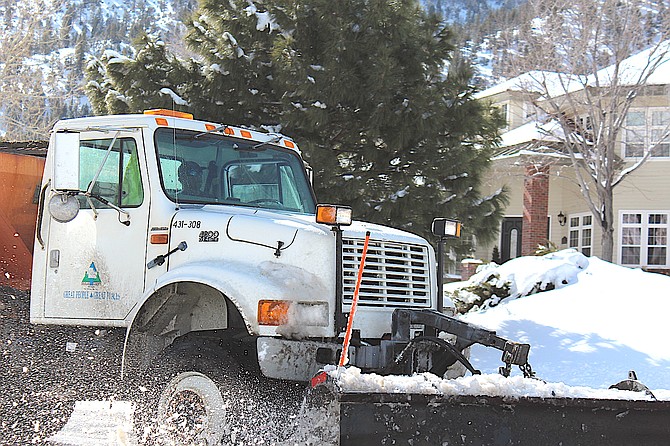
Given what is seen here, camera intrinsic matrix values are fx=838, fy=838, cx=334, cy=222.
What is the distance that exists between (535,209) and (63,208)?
2006 centimetres

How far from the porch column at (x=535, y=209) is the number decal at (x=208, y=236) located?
19511mm

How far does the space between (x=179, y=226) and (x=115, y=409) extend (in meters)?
1.32

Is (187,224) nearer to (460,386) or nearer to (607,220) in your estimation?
(460,386)

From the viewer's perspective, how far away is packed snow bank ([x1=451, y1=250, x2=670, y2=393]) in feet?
31.5

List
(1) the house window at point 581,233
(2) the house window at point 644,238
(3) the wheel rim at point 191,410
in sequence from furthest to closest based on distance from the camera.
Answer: (1) the house window at point 581,233 < (2) the house window at point 644,238 < (3) the wheel rim at point 191,410

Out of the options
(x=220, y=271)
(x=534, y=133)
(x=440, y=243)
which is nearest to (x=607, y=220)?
(x=534, y=133)

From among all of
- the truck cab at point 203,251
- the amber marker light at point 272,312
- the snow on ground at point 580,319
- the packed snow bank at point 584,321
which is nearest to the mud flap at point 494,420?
the amber marker light at point 272,312

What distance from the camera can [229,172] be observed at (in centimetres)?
623

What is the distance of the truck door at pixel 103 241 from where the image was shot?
19.0 feet

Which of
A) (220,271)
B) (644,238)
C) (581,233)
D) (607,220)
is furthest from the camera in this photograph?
(581,233)

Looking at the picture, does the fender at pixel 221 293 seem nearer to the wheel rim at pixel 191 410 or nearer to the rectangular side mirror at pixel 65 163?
the wheel rim at pixel 191 410

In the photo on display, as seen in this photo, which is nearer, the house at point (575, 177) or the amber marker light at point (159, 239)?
the amber marker light at point (159, 239)

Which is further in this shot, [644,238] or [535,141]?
[644,238]

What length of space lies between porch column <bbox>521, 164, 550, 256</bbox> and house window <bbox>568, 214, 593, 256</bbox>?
1206 millimetres
